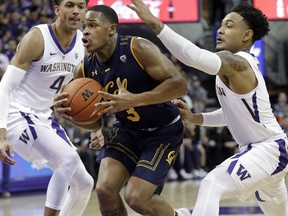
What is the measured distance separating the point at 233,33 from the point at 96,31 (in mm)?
1031

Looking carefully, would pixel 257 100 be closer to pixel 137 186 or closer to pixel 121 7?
pixel 137 186

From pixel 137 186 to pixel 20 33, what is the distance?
24.5 ft

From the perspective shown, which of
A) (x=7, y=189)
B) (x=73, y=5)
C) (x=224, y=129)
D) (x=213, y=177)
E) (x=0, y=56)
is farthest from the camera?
(x=224, y=129)

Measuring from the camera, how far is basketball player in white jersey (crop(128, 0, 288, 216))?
4324 mm

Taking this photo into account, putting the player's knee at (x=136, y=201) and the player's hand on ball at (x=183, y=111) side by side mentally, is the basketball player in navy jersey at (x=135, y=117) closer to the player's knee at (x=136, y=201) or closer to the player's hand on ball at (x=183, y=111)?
the player's knee at (x=136, y=201)

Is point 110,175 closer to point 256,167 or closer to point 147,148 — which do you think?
point 147,148

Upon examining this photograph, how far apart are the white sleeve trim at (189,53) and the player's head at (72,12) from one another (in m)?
1.33

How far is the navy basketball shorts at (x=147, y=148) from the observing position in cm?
488

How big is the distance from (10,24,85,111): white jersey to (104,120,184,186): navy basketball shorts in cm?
80

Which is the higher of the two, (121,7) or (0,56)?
(121,7)

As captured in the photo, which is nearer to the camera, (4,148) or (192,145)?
(4,148)

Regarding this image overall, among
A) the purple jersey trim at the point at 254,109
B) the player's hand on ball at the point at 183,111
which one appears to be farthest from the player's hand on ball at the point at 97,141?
the purple jersey trim at the point at 254,109

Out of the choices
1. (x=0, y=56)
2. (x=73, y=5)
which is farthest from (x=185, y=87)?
(x=0, y=56)

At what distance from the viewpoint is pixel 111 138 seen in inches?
202
